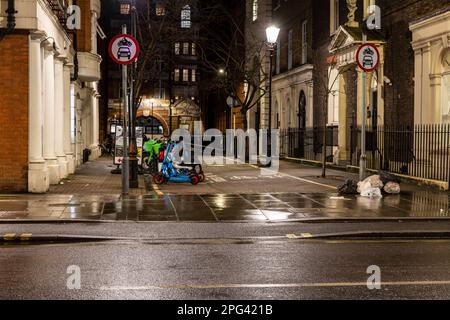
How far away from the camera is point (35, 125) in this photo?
17.5 meters

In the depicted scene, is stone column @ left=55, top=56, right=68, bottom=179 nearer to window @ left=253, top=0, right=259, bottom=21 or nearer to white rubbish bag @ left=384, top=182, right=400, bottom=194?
white rubbish bag @ left=384, top=182, right=400, bottom=194

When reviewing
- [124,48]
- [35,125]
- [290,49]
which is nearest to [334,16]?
[290,49]

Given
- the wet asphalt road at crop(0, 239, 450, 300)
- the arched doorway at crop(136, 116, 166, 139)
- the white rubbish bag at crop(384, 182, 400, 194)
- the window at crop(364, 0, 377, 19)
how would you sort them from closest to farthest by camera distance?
the wet asphalt road at crop(0, 239, 450, 300), the white rubbish bag at crop(384, 182, 400, 194), the window at crop(364, 0, 377, 19), the arched doorway at crop(136, 116, 166, 139)

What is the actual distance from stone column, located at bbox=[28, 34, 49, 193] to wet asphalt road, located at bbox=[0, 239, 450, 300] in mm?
7028

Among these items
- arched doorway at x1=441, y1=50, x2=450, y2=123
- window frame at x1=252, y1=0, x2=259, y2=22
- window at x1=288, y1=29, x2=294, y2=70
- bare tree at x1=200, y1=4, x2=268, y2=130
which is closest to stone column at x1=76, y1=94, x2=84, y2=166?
bare tree at x1=200, y1=4, x2=268, y2=130

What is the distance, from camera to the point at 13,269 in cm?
876

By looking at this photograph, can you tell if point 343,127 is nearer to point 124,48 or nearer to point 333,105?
point 333,105

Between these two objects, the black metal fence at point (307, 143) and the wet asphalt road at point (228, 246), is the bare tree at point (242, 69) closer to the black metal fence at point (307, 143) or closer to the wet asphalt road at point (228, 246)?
the black metal fence at point (307, 143)

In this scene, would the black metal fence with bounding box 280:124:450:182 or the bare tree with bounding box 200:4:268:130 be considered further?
the bare tree with bounding box 200:4:268:130

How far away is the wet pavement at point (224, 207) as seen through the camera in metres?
13.7

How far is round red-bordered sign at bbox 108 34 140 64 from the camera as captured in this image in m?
16.6

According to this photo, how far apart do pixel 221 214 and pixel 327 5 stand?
21.3 metres

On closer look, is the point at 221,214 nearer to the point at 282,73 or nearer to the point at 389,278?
the point at 389,278
